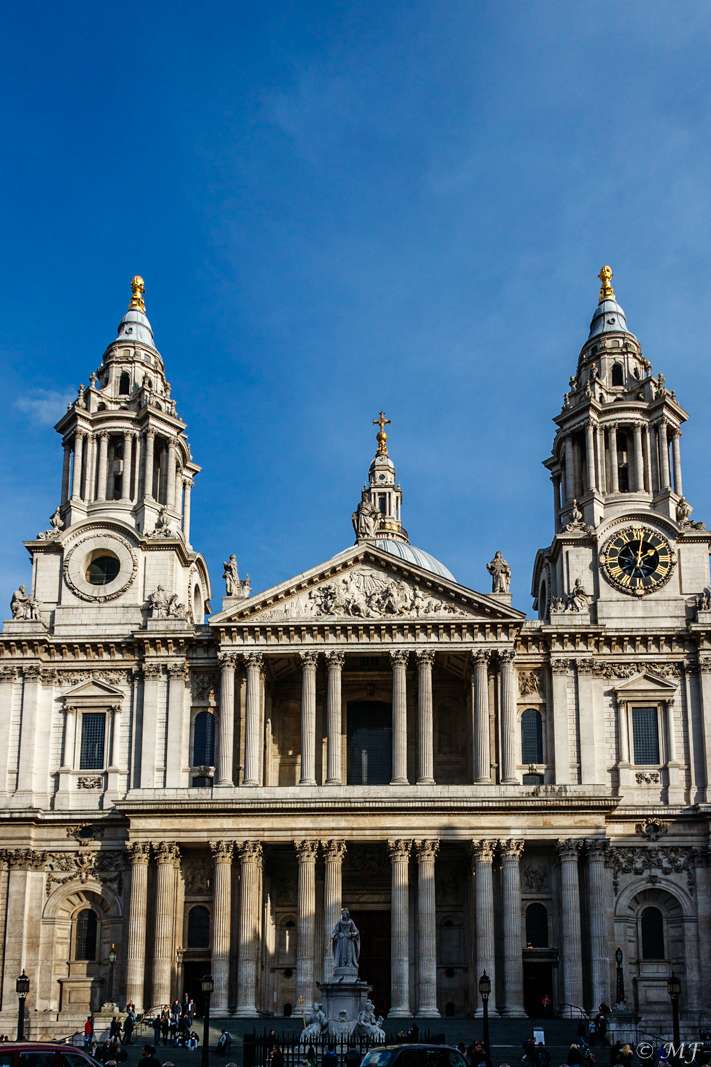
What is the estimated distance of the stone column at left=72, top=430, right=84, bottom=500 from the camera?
6656 cm

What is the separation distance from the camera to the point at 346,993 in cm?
4278

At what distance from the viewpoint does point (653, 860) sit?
192 feet

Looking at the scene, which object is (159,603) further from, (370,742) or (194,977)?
(194,977)

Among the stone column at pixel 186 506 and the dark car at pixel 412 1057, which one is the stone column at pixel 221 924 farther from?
the dark car at pixel 412 1057

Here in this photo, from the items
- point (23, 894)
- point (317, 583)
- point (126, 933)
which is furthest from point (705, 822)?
point (23, 894)

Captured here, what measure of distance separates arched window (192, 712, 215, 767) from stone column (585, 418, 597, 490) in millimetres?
20594

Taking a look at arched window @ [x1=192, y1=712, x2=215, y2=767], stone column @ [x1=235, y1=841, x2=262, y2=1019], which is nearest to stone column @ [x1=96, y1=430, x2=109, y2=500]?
arched window @ [x1=192, y1=712, x2=215, y2=767]

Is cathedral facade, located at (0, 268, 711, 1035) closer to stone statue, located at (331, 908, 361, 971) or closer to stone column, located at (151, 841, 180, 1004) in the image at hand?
stone column, located at (151, 841, 180, 1004)

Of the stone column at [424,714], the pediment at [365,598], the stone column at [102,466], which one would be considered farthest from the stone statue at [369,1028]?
the stone column at [102,466]

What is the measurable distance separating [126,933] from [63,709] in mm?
10354

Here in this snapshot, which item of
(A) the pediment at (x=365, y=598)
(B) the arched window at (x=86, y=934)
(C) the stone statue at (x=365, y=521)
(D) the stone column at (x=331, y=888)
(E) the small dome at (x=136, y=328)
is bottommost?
(B) the arched window at (x=86, y=934)

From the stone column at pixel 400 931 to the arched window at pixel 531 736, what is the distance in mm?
7390

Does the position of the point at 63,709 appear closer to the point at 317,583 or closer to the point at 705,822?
the point at 317,583

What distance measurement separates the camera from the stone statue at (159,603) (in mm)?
62406
